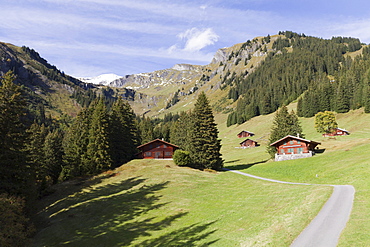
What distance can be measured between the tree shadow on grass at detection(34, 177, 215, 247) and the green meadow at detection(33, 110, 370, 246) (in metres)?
0.10

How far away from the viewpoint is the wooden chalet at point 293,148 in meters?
62.2

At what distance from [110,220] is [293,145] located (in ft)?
173

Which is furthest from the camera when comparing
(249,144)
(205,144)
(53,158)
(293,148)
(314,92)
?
(314,92)

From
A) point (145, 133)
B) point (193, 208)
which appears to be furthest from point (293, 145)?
point (145, 133)

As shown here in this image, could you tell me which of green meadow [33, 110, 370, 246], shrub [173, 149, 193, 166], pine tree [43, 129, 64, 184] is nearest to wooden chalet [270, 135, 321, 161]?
green meadow [33, 110, 370, 246]

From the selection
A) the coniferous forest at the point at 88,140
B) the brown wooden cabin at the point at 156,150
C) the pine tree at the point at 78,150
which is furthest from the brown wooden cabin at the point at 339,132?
the pine tree at the point at 78,150

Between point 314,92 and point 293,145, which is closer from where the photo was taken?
point 293,145

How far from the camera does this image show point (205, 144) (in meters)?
55.2

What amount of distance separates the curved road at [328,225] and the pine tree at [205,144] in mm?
33554

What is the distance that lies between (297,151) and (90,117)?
54707mm

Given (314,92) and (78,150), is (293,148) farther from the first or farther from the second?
(314,92)

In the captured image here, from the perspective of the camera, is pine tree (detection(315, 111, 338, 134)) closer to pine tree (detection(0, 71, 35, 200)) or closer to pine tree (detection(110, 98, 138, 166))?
pine tree (detection(110, 98, 138, 166))

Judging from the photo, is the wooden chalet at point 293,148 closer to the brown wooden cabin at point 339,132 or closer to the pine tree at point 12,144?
the brown wooden cabin at point 339,132

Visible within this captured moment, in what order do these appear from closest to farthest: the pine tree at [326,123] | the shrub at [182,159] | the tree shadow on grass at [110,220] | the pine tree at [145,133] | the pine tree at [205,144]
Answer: the tree shadow on grass at [110,220] < the shrub at [182,159] < the pine tree at [205,144] < the pine tree at [326,123] < the pine tree at [145,133]
